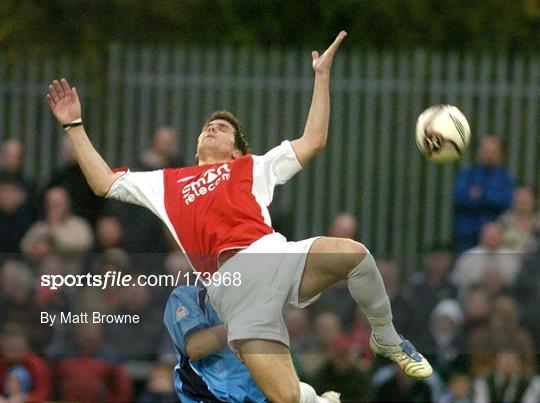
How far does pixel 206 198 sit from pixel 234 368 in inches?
46.1

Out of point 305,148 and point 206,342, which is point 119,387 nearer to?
point 206,342

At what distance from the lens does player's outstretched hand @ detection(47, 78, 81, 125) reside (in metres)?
11.0

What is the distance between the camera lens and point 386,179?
15.5 meters

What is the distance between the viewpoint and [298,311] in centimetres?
1359

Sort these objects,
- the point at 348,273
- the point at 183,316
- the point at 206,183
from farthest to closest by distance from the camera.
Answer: the point at 183,316, the point at 206,183, the point at 348,273

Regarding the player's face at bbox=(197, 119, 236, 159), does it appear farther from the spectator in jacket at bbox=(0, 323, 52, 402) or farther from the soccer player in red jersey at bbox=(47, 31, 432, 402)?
the spectator in jacket at bbox=(0, 323, 52, 402)

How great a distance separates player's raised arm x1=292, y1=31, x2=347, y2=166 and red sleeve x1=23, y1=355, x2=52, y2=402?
332cm

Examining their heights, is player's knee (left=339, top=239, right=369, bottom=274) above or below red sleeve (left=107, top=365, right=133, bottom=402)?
above

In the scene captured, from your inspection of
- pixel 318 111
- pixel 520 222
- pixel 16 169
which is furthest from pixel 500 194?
pixel 318 111

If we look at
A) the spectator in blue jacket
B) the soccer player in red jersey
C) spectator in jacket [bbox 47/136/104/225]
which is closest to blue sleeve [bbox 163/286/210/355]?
the soccer player in red jersey

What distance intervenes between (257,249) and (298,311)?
319 centimetres

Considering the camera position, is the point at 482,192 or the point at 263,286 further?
the point at 482,192

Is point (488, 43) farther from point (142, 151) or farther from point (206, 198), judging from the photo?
point (206, 198)

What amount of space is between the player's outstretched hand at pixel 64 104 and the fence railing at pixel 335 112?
4.45 m
